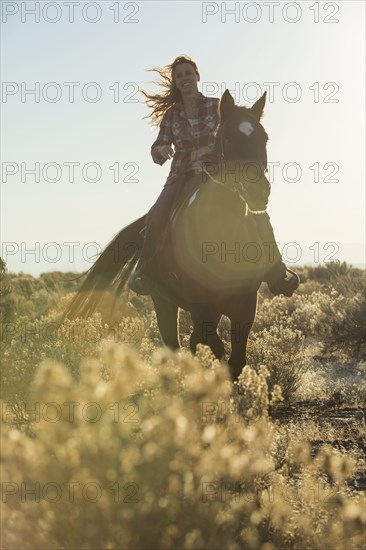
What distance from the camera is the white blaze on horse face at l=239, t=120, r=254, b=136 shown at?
20.6 ft

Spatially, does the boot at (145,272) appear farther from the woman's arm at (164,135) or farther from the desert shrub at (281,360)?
the desert shrub at (281,360)

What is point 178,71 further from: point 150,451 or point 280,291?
point 150,451

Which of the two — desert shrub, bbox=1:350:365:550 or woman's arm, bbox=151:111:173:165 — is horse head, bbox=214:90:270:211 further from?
desert shrub, bbox=1:350:365:550

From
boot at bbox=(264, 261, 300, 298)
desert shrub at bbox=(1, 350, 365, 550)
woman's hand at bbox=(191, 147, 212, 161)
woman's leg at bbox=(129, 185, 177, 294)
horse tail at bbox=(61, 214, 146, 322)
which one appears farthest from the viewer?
horse tail at bbox=(61, 214, 146, 322)

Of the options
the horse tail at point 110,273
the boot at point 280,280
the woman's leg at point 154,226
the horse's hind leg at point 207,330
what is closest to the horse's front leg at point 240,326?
the horse's hind leg at point 207,330

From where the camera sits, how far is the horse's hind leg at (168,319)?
890cm

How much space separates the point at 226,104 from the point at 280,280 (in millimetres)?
1970

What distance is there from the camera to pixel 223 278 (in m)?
6.90

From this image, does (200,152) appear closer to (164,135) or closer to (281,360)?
(164,135)

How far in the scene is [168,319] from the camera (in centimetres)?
895

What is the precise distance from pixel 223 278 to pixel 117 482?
404 centimetres

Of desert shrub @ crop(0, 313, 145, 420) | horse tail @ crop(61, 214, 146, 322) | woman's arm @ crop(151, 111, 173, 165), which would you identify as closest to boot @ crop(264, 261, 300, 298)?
woman's arm @ crop(151, 111, 173, 165)

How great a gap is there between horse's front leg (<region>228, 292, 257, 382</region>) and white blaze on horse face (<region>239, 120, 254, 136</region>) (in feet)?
5.22

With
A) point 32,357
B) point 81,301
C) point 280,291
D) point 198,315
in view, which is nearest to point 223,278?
point 198,315
